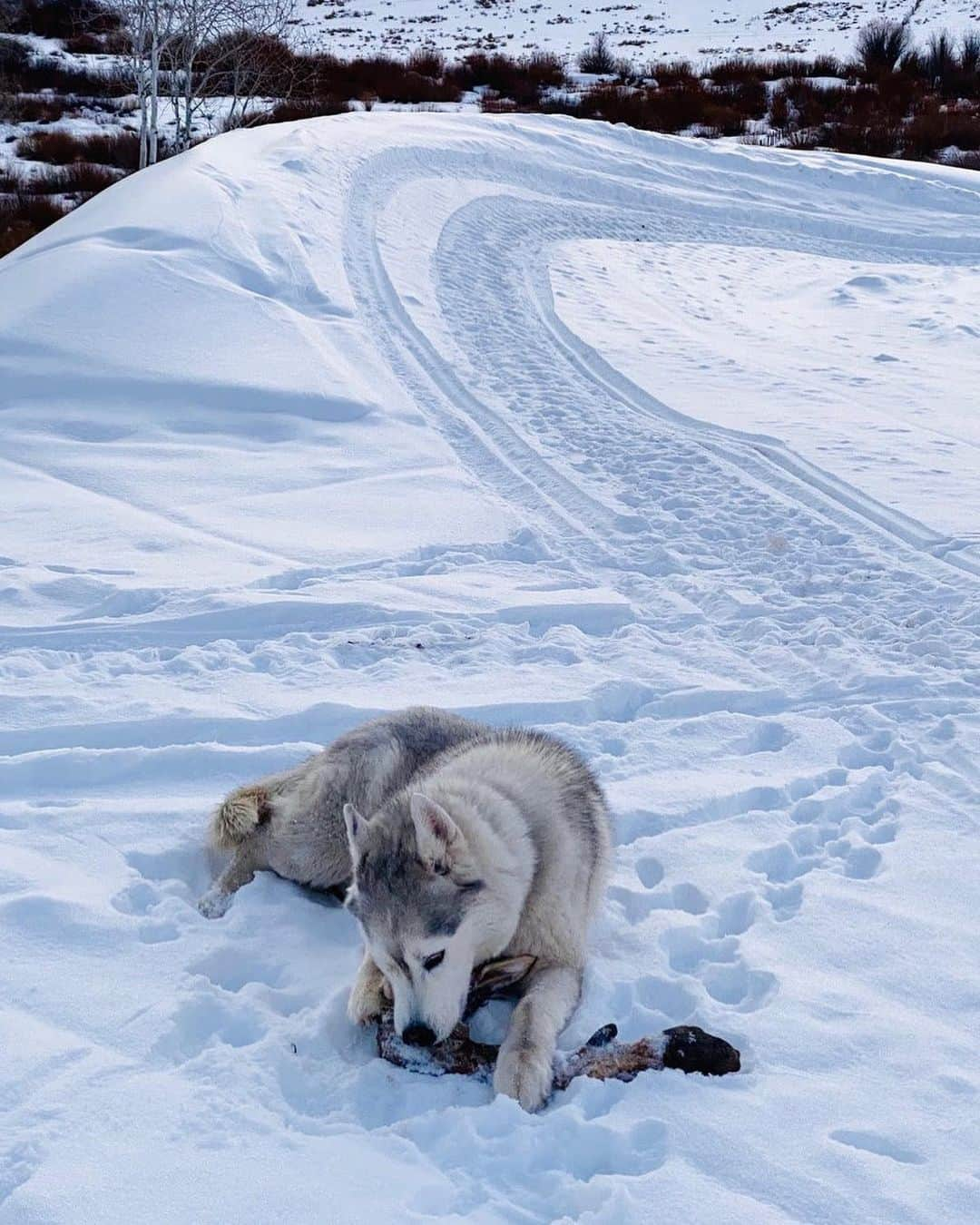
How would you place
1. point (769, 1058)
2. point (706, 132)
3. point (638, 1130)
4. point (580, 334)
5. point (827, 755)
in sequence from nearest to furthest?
point (638, 1130), point (769, 1058), point (827, 755), point (580, 334), point (706, 132)

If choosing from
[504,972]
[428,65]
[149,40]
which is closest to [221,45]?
[149,40]

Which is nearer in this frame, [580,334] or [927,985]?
[927,985]

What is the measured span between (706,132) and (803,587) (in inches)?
930

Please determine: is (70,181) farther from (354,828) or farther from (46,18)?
(354,828)

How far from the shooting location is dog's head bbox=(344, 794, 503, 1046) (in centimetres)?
344

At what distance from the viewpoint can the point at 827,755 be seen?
5.45 metres

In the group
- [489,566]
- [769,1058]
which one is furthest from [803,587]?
[769,1058]

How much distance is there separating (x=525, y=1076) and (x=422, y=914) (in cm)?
55

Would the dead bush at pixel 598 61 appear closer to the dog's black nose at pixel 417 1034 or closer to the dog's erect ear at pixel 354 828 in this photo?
the dog's erect ear at pixel 354 828

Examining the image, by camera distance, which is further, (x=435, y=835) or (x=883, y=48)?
(x=883, y=48)

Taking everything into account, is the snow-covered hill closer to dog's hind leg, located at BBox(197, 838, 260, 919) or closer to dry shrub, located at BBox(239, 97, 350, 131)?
dry shrub, located at BBox(239, 97, 350, 131)

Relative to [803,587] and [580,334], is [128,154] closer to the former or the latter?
[580,334]

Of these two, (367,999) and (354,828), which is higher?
(354,828)

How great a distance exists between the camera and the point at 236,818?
14.5ft
